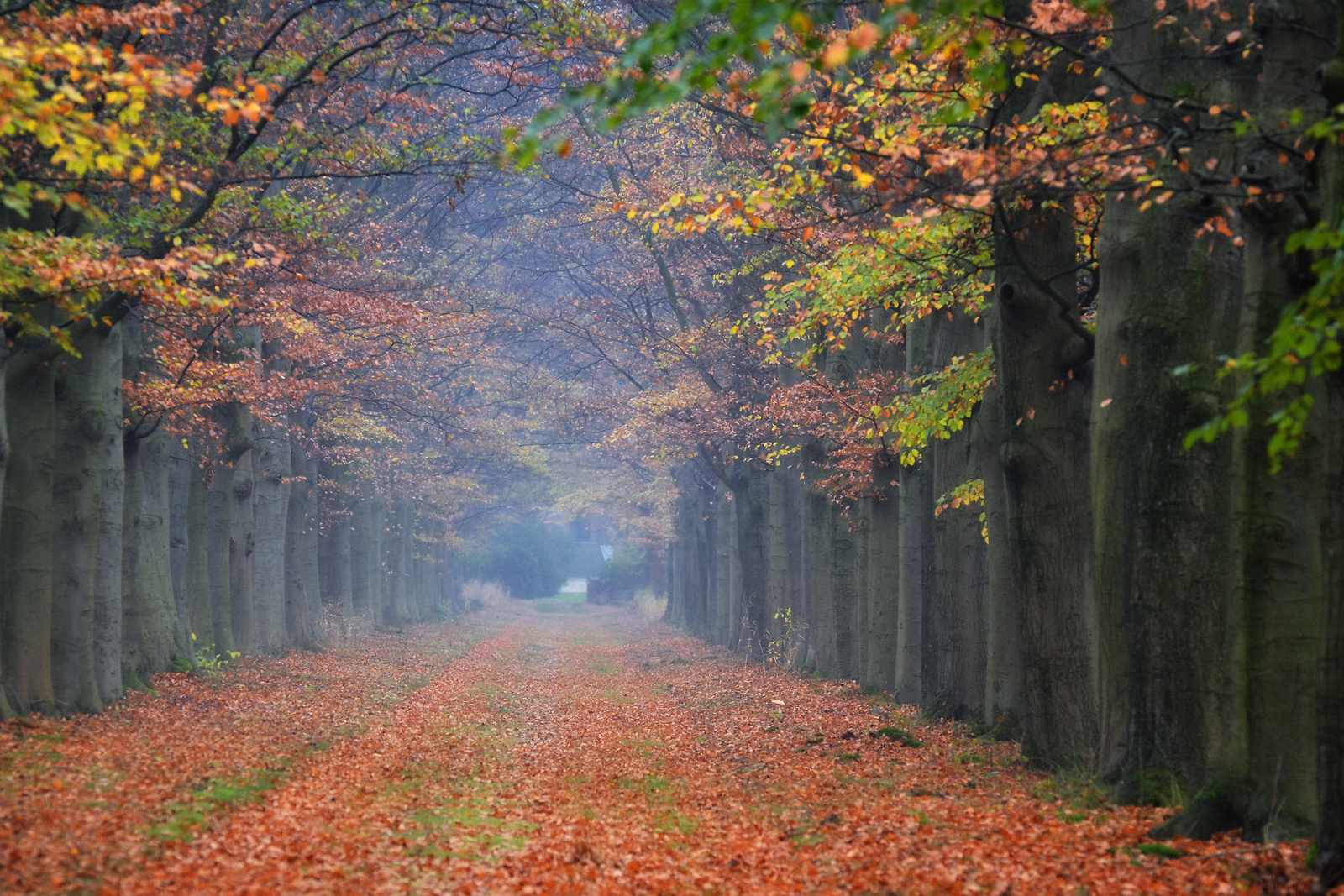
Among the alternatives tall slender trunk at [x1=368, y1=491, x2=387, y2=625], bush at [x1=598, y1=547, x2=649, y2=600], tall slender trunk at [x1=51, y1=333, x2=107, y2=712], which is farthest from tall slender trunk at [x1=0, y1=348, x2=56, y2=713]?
bush at [x1=598, y1=547, x2=649, y2=600]

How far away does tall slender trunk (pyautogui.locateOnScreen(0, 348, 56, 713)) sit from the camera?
1062 centimetres

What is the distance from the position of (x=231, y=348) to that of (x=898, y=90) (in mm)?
12527

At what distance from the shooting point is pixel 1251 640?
20.8ft

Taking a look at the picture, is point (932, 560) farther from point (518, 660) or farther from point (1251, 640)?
point (518, 660)

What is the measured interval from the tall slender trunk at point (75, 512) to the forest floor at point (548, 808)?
2.81ft

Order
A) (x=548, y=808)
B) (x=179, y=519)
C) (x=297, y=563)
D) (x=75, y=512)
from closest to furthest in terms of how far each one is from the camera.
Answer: (x=548, y=808), (x=75, y=512), (x=179, y=519), (x=297, y=563)

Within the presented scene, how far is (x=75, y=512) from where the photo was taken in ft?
37.7

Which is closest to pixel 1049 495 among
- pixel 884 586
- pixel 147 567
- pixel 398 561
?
pixel 884 586

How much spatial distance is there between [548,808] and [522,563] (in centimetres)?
6757

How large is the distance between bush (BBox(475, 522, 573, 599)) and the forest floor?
58.0m

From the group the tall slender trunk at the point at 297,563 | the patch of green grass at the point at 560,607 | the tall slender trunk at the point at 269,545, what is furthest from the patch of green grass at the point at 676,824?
the patch of green grass at the point at 560,607

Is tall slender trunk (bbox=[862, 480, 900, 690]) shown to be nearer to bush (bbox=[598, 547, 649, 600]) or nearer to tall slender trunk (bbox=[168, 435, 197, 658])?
tall slender trunk (bbox=[168, 435, 197, 658])

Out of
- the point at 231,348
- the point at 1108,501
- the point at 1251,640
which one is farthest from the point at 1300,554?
the point at 231,348

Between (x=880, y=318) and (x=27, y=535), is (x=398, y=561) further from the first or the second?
(x=27, y=535)
